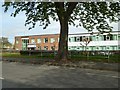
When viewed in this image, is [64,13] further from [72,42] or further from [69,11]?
[72,42]

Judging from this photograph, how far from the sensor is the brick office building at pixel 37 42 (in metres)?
100

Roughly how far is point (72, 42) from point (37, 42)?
65.2ft

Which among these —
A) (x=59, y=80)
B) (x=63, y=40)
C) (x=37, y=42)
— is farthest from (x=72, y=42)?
(x=59, y=80)

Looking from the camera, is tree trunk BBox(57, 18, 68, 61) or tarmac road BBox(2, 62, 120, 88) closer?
tarmac road BBox(2, 62, 120, 88)

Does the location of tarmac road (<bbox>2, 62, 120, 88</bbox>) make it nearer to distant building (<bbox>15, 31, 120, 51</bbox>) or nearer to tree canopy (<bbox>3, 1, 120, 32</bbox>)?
tree canopy (<bbox>3, 1, 120, 32</bbox>)

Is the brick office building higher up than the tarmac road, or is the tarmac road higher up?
the brick office building

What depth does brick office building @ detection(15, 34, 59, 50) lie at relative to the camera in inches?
3954

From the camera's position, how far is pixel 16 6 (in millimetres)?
22625

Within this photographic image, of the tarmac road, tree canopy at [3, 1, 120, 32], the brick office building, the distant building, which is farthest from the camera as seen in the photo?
the brick office building

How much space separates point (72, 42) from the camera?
91.4 metres

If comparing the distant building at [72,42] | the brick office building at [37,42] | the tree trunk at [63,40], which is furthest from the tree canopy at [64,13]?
the brick office building at [37,42]

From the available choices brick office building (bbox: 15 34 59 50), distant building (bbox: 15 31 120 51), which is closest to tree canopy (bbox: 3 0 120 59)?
distant building (bbox: 15 31 120 51)

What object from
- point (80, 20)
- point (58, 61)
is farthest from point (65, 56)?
point (80, 20)

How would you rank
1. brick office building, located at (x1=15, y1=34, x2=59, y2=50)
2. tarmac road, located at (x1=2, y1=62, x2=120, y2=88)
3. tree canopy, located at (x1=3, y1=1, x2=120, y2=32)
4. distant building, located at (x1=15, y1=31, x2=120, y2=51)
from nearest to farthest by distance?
tarmac road, located at (x1=2, y1=62, x2=120, y2=88) → tree canopy, located at (x1=3, y1=1, x2=120, y2=32) → distant building, located at (x1=15, y1=31, x2=120, y2=51) → brick office building, located at (x1=15, y1=34, x2=59, y2=50)
